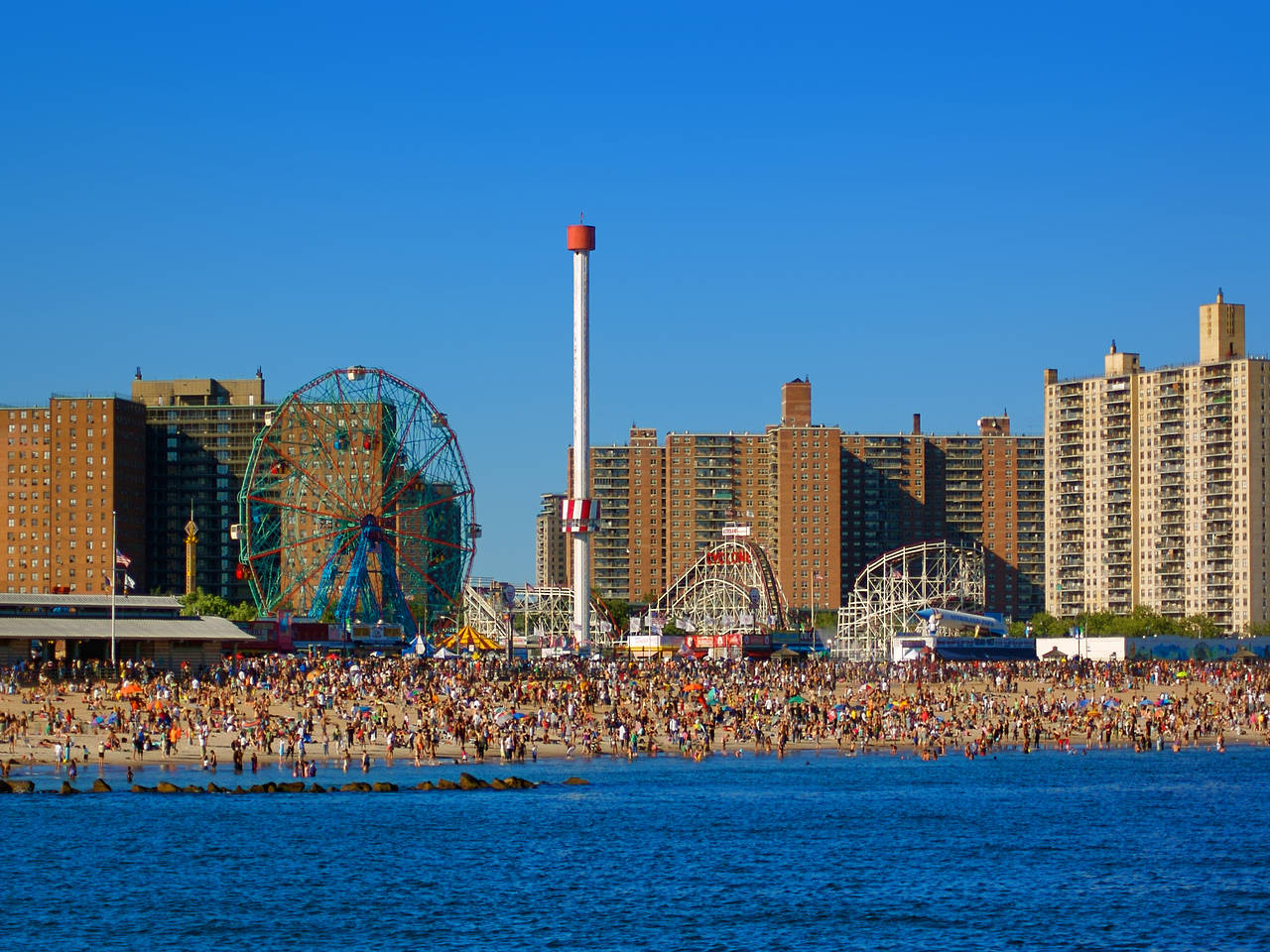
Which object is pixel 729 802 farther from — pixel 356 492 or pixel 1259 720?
pixel 356 492

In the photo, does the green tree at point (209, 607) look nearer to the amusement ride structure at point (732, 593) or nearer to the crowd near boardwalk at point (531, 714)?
the crowd near boardwalk at point (531, 714)

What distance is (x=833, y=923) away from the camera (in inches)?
1929

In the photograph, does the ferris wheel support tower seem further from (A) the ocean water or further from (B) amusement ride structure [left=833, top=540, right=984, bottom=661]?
(A) the ocean water

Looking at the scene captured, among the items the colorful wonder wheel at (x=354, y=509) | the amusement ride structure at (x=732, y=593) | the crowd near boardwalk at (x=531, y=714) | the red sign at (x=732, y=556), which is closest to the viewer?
the crowd near boardwalk at (x=531, y=714)

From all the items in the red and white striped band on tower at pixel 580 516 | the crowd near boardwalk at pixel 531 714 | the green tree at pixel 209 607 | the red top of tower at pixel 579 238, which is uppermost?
the red top of tower at pixel 579 238

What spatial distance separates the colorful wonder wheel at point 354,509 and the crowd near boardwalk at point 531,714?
12199mm

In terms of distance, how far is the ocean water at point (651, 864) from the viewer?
157 feet

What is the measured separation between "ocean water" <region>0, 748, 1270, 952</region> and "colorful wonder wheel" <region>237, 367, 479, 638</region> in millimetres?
44375

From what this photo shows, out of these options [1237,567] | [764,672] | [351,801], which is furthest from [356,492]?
[1237,567]

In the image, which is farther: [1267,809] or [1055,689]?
[1055,689]

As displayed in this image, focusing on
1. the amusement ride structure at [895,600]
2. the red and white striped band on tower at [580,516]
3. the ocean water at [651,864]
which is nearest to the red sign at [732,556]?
the amusement ride structure at [895,600]

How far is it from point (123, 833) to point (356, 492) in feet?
212

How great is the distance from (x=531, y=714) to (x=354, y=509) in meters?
34.4

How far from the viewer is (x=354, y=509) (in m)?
125
